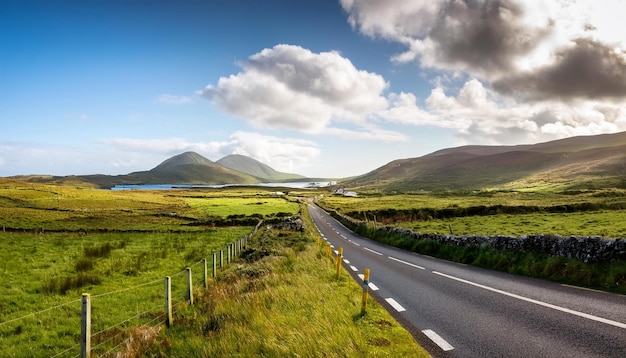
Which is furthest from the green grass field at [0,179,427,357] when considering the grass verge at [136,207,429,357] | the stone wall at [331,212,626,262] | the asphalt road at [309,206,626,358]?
the stone wall at [331,212,626,262]

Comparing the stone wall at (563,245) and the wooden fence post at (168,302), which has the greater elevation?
the stone wall at (563,245)

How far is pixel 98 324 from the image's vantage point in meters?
11.6

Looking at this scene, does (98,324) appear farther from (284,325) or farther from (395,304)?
(395,304)

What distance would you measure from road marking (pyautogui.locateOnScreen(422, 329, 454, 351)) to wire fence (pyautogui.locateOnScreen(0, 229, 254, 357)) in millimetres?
7076

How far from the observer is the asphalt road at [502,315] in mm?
6758

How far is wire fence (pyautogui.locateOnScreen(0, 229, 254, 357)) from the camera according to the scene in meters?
9.41

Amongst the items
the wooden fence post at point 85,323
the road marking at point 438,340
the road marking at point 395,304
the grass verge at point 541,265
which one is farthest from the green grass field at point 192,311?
the grass verge at point 541,265

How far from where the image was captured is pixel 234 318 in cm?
820

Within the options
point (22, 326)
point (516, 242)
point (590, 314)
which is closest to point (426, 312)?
point (590, 314)

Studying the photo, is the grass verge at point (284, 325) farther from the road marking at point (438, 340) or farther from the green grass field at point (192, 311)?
the road marking at point (438, 340)

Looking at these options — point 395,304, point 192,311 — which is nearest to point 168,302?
point 192,311

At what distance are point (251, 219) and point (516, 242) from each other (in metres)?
48.2

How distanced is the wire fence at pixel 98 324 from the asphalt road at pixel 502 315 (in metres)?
7.25

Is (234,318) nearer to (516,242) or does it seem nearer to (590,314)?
(590,314)
